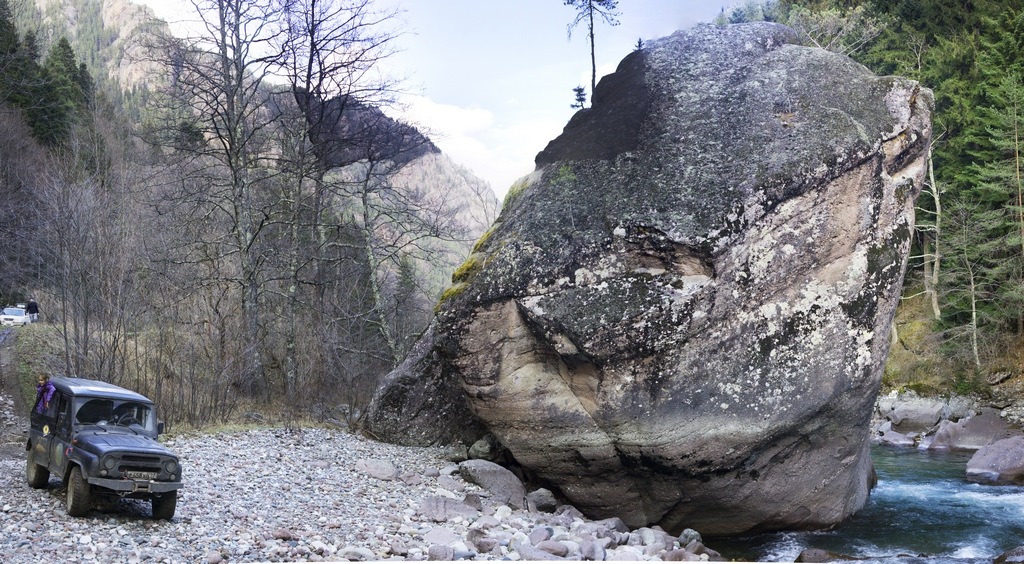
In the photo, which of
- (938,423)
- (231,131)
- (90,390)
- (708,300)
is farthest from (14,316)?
(938,423)

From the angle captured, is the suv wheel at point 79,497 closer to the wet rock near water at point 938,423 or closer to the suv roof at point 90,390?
the suv roof at point 90,390

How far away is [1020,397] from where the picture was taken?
2709 centimetres

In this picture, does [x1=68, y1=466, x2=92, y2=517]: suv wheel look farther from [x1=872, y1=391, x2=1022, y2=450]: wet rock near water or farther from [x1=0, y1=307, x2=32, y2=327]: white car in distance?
[x1=0, y1=307, x2=32, y2=327]: white car in distance

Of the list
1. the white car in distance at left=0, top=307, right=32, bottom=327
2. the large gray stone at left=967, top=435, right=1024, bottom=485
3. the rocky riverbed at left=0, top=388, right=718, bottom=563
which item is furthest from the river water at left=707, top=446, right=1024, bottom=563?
the white car in distance at left=0, top=307, right=32, bottom=327

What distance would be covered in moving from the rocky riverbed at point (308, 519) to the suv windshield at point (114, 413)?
938 millimetres

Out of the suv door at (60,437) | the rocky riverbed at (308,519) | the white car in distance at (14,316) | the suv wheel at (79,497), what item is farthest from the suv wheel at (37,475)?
the white car in distance at (14,316)

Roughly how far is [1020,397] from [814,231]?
21.1m

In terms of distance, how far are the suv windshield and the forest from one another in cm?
561

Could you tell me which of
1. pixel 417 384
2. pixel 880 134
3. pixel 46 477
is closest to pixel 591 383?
pixel 417 384

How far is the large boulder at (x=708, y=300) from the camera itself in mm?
11039

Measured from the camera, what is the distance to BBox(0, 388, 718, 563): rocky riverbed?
309 inches

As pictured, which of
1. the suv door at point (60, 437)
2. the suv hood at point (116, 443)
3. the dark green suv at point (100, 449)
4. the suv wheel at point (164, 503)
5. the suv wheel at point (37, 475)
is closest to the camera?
the dark green suv at point (100, 449)

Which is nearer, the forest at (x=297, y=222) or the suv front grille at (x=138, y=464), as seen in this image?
the suv front grille at (x=138, y=464)

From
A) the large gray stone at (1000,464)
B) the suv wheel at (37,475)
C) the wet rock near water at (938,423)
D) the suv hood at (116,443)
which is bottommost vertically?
the wet rock near water at (938,423)
